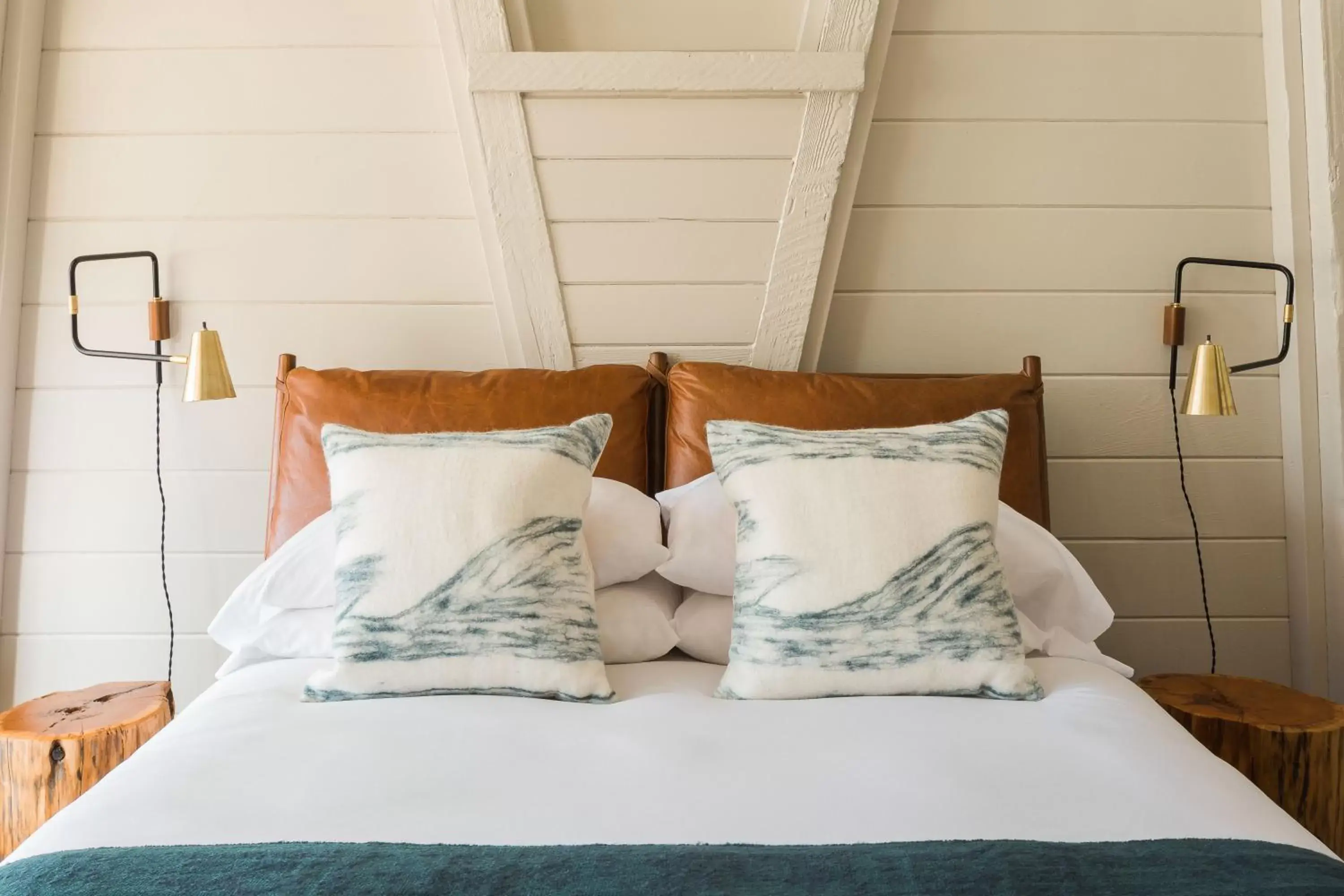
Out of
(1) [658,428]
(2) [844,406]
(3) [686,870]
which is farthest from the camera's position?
(1) [658,428]

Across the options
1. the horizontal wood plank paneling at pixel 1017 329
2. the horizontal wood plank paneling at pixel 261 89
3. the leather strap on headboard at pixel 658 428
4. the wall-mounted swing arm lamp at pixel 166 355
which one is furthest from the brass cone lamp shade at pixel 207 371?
the horizontal wood plank paneling at pixel 1017 329

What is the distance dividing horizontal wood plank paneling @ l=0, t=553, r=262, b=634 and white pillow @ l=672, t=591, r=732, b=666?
1.01 meters

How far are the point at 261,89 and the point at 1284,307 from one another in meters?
2.13

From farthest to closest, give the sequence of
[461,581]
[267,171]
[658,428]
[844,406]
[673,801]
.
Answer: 1. [267,171]
2. [658,428]
3. [844,406]
4. [461,581]
5. [673,801]

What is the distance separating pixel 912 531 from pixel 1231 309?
3.79 ft

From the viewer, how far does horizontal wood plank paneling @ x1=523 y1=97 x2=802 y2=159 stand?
2.05 meters

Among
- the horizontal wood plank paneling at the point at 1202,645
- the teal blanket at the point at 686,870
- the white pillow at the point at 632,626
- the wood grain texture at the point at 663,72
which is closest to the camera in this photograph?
the teal blanket at the point at 686,870

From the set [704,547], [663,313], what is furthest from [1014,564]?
[663,313]

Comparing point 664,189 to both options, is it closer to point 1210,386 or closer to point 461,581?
point 461,581

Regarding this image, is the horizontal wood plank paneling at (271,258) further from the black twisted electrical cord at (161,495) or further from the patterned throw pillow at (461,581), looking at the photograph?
the patterned throw pillow at (461,581)

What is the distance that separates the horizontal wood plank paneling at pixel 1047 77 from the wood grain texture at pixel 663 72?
0.19 meters

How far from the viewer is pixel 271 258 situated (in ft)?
7.00

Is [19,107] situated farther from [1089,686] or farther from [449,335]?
[1089,686]

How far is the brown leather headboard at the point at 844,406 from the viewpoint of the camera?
1.87m
